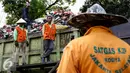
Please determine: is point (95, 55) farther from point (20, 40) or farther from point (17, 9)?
point (17, 9)

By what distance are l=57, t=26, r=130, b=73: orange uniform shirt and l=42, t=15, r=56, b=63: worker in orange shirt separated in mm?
6896

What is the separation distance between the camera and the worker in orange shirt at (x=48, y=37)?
29.8ft

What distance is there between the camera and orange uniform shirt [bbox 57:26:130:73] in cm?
205

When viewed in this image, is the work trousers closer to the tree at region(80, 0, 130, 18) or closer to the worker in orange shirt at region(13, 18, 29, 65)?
the worker in orange shirt at region(13, 18, 29, 65)

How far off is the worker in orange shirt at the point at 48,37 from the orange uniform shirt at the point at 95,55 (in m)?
6.90

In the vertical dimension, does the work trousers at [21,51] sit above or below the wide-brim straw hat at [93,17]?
below

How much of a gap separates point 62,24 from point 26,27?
158 centimetres

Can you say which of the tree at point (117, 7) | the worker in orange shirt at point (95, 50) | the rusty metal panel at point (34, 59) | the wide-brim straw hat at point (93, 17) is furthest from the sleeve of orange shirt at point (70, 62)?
the tree at point (117, 7)

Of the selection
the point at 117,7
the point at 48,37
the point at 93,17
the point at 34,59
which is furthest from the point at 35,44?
the point at 93,17

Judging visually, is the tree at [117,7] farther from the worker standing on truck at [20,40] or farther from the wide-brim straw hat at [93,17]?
the wide-brim straw hat at [93,17]

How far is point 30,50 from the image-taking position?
9906mm

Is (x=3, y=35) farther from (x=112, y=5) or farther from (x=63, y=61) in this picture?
(x=63, y=61)

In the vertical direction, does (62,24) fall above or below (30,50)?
above

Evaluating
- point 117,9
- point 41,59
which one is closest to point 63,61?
point 41,59
